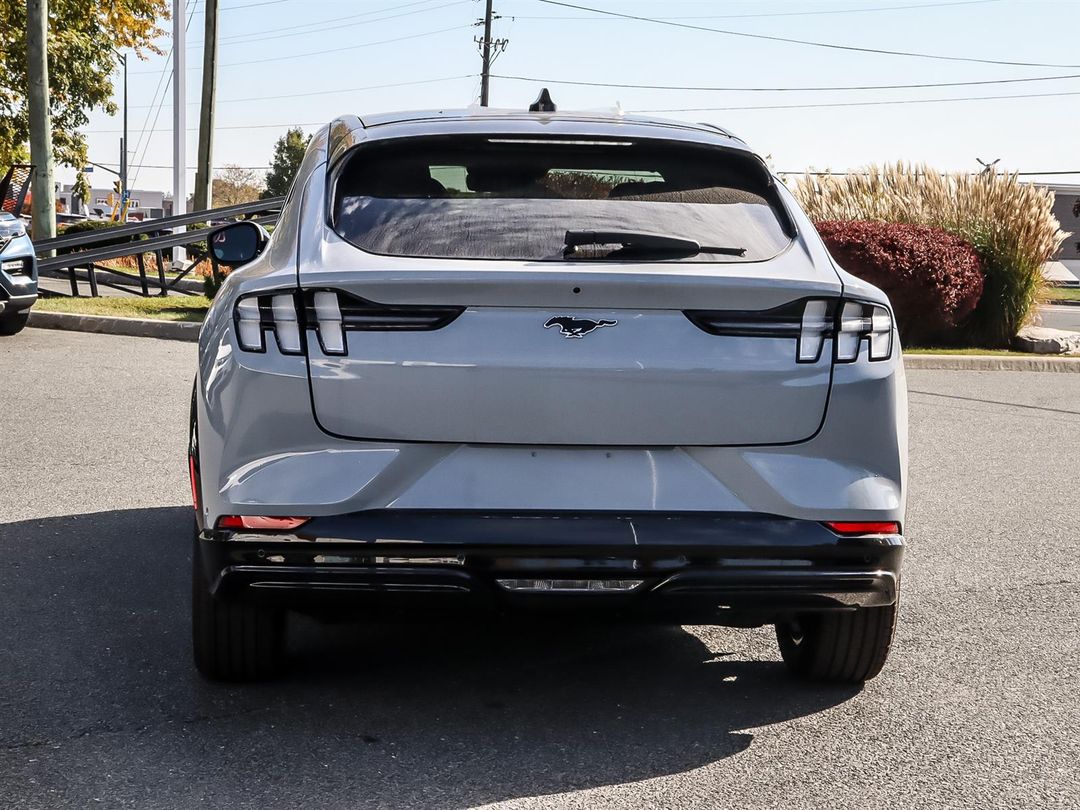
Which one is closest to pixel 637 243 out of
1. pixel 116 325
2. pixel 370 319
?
pixel 370 319

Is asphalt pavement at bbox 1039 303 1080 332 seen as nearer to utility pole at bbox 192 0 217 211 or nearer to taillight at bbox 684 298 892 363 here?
utility pole at bbox 192 0 217 211

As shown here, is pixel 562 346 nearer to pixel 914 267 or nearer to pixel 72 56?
pixel 914 267

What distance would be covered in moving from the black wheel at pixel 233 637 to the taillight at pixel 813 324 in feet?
4.90

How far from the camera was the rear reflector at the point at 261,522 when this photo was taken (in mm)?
3420

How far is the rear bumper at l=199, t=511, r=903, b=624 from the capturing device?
3389 millimetres

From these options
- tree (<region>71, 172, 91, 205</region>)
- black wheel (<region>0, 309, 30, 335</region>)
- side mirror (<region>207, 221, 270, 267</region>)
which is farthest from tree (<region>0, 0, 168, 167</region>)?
side mirror (<region>207, 221, 270, 267</region>)

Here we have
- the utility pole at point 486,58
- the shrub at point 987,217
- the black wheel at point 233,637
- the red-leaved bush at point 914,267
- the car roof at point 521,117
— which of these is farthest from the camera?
the utility pole at point 486,58

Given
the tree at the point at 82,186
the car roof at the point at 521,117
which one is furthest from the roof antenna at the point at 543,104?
the tree at the point at 82,186

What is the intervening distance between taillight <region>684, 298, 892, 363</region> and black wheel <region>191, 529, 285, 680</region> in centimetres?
149

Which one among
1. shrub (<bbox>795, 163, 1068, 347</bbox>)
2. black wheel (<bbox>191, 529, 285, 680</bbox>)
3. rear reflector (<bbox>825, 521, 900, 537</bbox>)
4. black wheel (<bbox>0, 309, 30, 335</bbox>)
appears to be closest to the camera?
rear reflector (<bbox>825, 521, 900, 537</bbox>)

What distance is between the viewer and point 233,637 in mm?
3941

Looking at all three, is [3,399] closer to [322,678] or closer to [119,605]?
[119,605]

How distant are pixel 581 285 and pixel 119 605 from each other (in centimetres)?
241

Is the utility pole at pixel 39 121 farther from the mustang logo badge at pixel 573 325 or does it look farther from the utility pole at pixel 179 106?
the mustang logo badge at pixel 573 325
